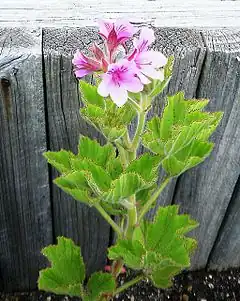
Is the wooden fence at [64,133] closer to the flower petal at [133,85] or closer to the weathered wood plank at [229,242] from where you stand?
the weathered wood plank at [229,242]

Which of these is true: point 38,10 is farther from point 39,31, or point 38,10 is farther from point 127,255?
point 127,255

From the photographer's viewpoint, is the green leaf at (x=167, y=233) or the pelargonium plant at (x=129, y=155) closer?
the pelargonium plant at (x=129, y=155)

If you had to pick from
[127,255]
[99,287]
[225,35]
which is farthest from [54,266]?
[225,35]

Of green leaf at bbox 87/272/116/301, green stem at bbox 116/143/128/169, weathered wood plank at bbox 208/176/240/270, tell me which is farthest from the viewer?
weathered wood plank at bbox 208/176/240/270

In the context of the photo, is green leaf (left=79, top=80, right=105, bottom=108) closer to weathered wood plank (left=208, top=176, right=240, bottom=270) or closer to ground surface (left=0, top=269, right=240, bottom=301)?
weathered wood plank (left=208, top=176, right=240, bottom=270)

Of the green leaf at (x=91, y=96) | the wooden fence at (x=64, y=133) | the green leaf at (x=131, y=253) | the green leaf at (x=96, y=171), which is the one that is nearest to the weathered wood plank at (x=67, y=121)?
the wooden fence at (x=64, y=133)

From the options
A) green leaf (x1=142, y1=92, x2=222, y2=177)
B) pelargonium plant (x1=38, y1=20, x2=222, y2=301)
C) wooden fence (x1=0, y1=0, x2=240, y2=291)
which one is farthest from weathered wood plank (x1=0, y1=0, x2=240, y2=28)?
green leaf (x1=142, y1=92, x2=222, y2=177)
